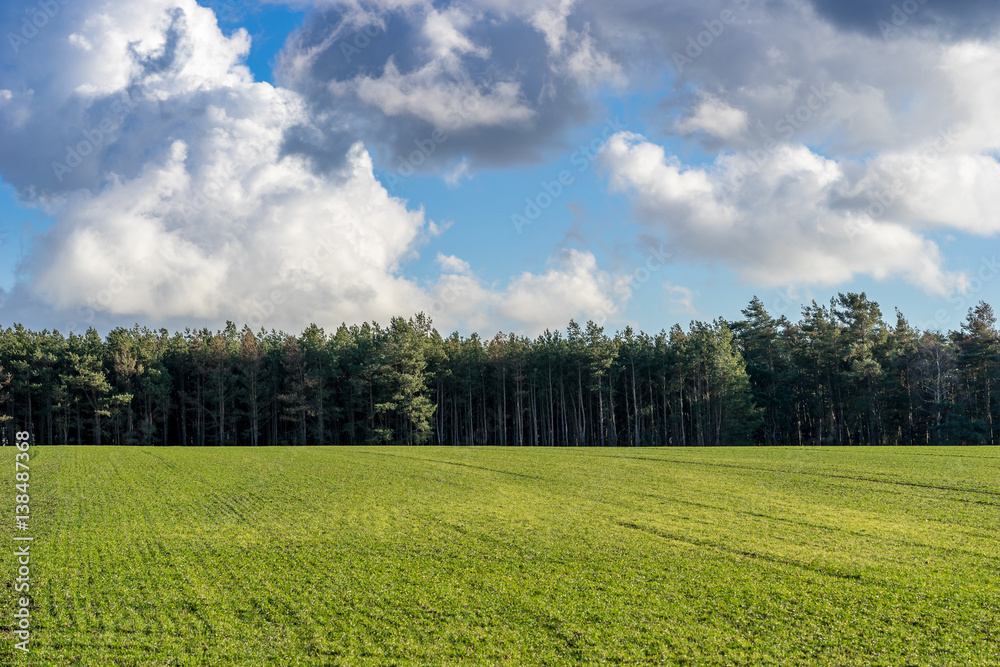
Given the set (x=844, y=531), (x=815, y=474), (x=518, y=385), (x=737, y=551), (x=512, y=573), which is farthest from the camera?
(x=518, y=385)

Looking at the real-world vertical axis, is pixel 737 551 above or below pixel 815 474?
above

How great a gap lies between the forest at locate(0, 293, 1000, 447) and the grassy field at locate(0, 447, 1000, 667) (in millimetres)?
56819

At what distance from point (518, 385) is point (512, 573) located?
79.1m

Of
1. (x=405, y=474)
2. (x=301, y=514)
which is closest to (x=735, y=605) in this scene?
(x=301, y=514)

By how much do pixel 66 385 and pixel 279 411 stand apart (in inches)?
1107

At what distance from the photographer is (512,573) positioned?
1805cm

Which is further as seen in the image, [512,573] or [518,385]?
[518,385]

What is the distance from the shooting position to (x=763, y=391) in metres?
99.2

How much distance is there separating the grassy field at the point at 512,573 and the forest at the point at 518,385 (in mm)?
56819

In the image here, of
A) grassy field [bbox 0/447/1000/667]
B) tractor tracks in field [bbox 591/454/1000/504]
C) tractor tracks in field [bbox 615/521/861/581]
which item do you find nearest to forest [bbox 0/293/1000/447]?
tractor tracks in field [bbox 591/454/1000/504]
